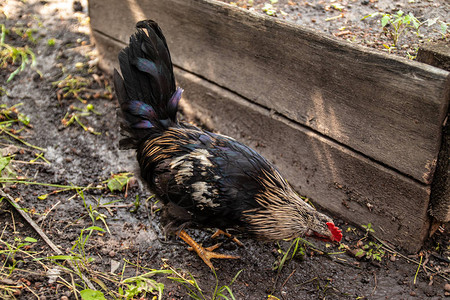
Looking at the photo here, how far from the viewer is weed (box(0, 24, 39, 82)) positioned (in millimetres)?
5051

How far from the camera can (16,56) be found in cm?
514

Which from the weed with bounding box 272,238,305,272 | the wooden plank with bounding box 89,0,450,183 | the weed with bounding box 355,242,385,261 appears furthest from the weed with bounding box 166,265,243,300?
the wooden plank with bounding box 89,0,450,183

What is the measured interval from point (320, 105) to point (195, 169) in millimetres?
1118

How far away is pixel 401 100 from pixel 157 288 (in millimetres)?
1945

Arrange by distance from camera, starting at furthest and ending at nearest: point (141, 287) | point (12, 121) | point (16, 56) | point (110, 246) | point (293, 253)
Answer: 1. point (16, 56)
2. point (12, 121)
3. point (110, 246)
4. point (293, 253)
5. point (141, 287)

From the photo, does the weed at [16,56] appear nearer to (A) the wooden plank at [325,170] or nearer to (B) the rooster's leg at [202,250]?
(A) the wooden plank at [325,170]

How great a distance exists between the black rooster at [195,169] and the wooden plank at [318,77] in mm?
665

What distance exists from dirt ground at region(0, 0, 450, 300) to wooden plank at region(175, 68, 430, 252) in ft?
0.56

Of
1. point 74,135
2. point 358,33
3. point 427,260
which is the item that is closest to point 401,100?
point 358,33

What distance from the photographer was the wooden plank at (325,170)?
126 inches

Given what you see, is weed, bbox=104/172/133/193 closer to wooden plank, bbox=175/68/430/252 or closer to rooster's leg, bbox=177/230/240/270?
rooster's leg, bbox=177/230/240/270

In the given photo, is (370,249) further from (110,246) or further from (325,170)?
(110,246)

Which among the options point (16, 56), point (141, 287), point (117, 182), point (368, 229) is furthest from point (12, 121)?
point (368, 229)

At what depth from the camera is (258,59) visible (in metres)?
3.74
